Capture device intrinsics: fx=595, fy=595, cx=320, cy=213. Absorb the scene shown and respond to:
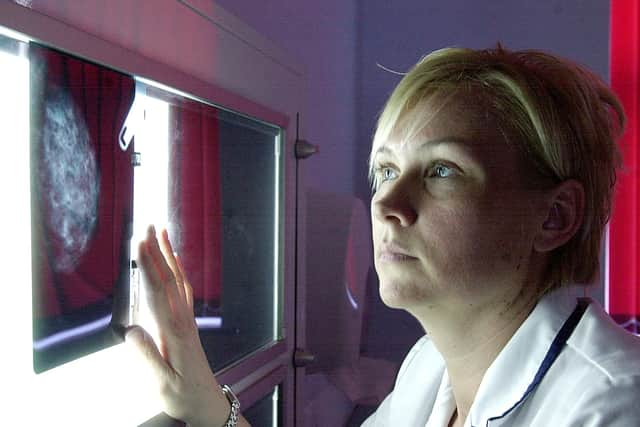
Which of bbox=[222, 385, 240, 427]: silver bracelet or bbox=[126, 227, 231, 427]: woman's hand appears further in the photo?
bbox=[222, 385, 240, 427]: silver bracelet

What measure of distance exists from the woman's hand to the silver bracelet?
0.06 feet

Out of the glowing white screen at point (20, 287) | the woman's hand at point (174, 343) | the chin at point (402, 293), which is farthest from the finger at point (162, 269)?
the chin at point (402, 293)

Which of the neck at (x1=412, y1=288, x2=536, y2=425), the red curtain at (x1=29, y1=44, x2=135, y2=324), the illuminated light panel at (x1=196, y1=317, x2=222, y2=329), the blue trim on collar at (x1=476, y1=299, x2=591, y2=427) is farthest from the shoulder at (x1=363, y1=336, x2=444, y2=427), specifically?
the red curtain at (x1=29, y1=44, x2=135, y2=324)

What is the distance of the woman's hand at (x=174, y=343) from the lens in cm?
58

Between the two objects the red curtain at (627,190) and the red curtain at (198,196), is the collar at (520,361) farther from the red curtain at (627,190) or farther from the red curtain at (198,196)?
the red curtain at (627,190)

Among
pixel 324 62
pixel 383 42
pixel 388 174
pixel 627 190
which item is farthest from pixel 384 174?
pixel 627 190

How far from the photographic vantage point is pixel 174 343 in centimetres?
63

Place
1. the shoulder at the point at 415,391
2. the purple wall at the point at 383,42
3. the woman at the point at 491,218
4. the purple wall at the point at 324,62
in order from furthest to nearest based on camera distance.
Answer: the purple wall at the point at 383,42
the purple wall at the point at 324,62
the shoulder at the point at 415,391
the woman at the point at 491,218

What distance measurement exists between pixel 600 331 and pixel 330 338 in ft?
2.71

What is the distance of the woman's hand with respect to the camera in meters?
0.58

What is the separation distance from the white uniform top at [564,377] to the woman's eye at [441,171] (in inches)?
8.2

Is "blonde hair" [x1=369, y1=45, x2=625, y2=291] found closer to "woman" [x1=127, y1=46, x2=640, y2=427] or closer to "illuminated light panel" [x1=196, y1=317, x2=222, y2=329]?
"woman" [x1=127, y1=46, x2=640, y2=427]

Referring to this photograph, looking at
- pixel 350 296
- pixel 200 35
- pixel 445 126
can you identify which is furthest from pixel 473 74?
pixel 350 296

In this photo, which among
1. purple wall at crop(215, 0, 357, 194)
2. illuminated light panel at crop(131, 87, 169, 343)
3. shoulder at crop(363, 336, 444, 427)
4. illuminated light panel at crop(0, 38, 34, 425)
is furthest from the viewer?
purple wall at crop(215, 0, 357, 194)
